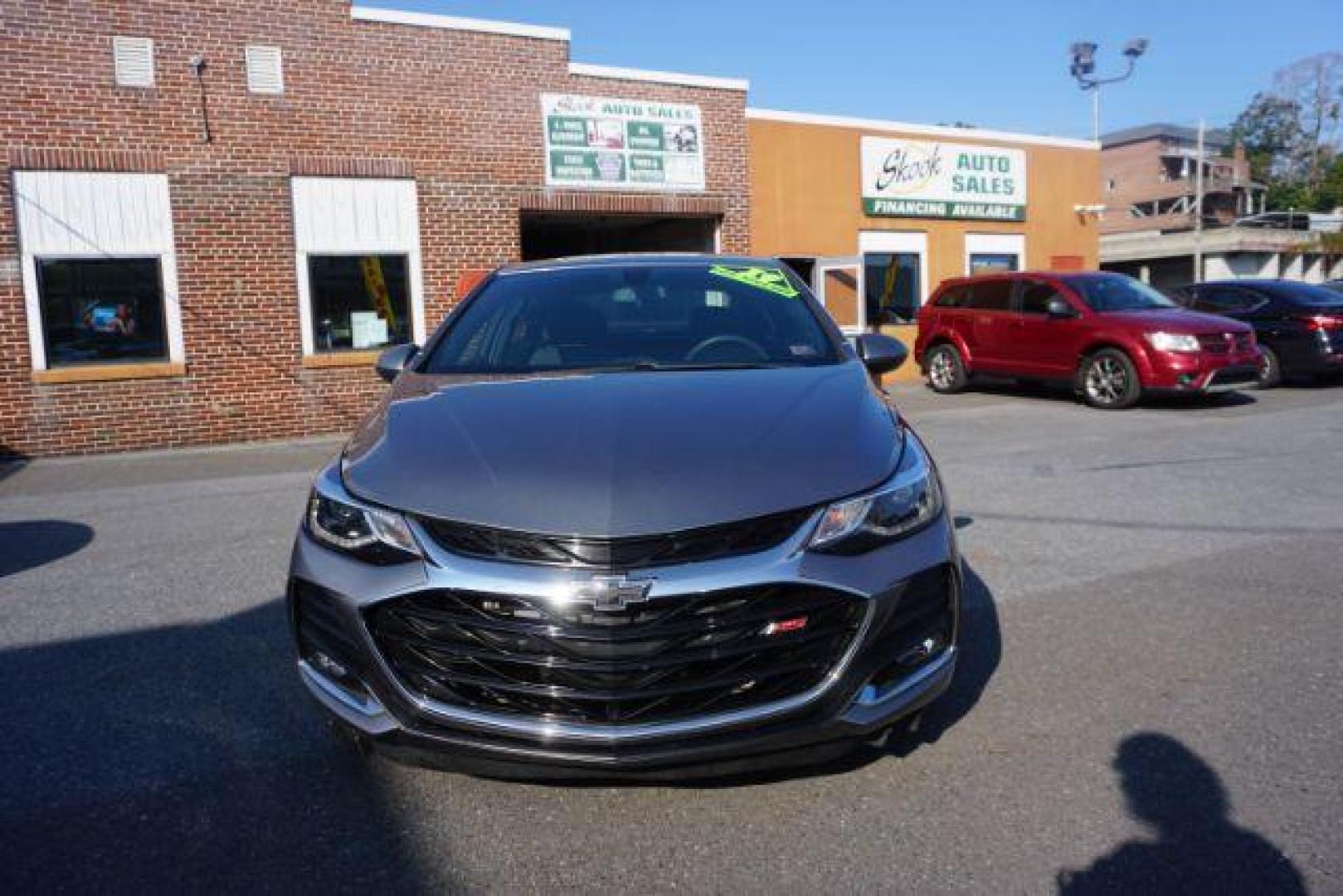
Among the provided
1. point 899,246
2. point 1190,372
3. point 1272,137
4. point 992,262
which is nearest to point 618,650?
point 1190,372

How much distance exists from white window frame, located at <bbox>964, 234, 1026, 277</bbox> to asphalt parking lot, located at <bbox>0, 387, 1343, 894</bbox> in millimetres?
13453

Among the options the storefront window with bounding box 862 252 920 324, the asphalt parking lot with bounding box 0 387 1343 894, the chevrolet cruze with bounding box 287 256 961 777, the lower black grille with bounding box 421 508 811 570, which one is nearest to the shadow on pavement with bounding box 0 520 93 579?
the asphalt parking lot with bounding box 0 387 1343 894

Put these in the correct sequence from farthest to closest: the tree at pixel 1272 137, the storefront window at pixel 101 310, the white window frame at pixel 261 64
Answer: the tree at pixel 1272 137
the white window frame at pixel 261 64
the storefront window at pixel 101 310

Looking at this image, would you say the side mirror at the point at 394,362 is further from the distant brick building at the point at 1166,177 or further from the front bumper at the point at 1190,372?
the distant brick building at the point at 1166,177

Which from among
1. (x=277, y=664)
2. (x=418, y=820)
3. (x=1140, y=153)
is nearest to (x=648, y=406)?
(x=418, y=820)

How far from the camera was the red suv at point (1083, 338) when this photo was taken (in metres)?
12.0

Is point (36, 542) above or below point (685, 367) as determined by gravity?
below

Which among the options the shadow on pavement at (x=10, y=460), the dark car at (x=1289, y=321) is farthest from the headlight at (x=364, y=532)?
the dark car at (x=1289, y=321)

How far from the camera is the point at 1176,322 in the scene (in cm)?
1214

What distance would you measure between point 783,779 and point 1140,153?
78.8 metres

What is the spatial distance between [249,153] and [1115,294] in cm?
1074

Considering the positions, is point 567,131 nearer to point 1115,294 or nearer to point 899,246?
point 899,246

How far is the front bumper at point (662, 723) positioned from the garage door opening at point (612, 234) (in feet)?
36.7

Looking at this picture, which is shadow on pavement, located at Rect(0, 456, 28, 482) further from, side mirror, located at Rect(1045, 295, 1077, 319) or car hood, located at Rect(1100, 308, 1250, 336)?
car hood, located at Rect(1100, 308, 1250, 336)
